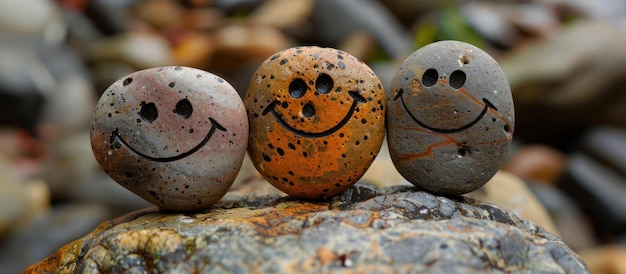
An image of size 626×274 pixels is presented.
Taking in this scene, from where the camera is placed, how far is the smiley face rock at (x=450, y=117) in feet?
8.10

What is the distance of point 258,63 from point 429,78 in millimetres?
4864

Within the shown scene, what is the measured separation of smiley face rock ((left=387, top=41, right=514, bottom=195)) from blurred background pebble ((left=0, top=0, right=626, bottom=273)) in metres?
1.47

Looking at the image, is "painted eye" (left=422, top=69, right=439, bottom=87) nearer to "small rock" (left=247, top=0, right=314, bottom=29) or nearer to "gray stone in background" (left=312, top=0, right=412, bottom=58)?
"gray stone in background" (left=312, top=0, right=412, bottom=58)

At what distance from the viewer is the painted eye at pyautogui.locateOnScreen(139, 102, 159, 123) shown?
2395 millimetres

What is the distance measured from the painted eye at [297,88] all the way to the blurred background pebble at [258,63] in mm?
1631

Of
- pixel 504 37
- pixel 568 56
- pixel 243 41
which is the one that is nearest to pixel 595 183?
pixel 568 56

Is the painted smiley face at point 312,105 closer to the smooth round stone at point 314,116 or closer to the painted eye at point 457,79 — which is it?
the smooth round stone at point 314,116

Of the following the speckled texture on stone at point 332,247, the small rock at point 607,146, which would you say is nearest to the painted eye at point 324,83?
the speckled texture on stone at point 332,247

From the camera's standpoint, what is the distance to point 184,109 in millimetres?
2428

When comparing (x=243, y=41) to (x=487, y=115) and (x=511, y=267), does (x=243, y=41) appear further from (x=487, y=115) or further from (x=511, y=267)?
(x=511, y=267)

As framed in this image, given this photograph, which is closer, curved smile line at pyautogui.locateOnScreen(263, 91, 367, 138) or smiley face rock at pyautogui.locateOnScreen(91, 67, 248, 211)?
smiley face rock at pyautogui.locateOnScreen(91, 67, 248, 211)

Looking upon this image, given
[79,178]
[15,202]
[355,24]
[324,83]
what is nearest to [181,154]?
[324,83]

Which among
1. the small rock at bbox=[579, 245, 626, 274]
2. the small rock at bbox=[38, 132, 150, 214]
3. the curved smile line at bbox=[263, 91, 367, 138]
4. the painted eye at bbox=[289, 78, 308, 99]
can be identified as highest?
the painted eye at bbox=[289, 78, 308, 99]

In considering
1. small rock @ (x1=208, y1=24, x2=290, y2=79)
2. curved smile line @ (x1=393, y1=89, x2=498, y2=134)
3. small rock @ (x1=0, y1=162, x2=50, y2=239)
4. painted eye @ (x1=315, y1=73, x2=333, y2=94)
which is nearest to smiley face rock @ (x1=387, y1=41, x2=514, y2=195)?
curved smile line @ (x1=393, y1=89, x2=498, y2=134)
